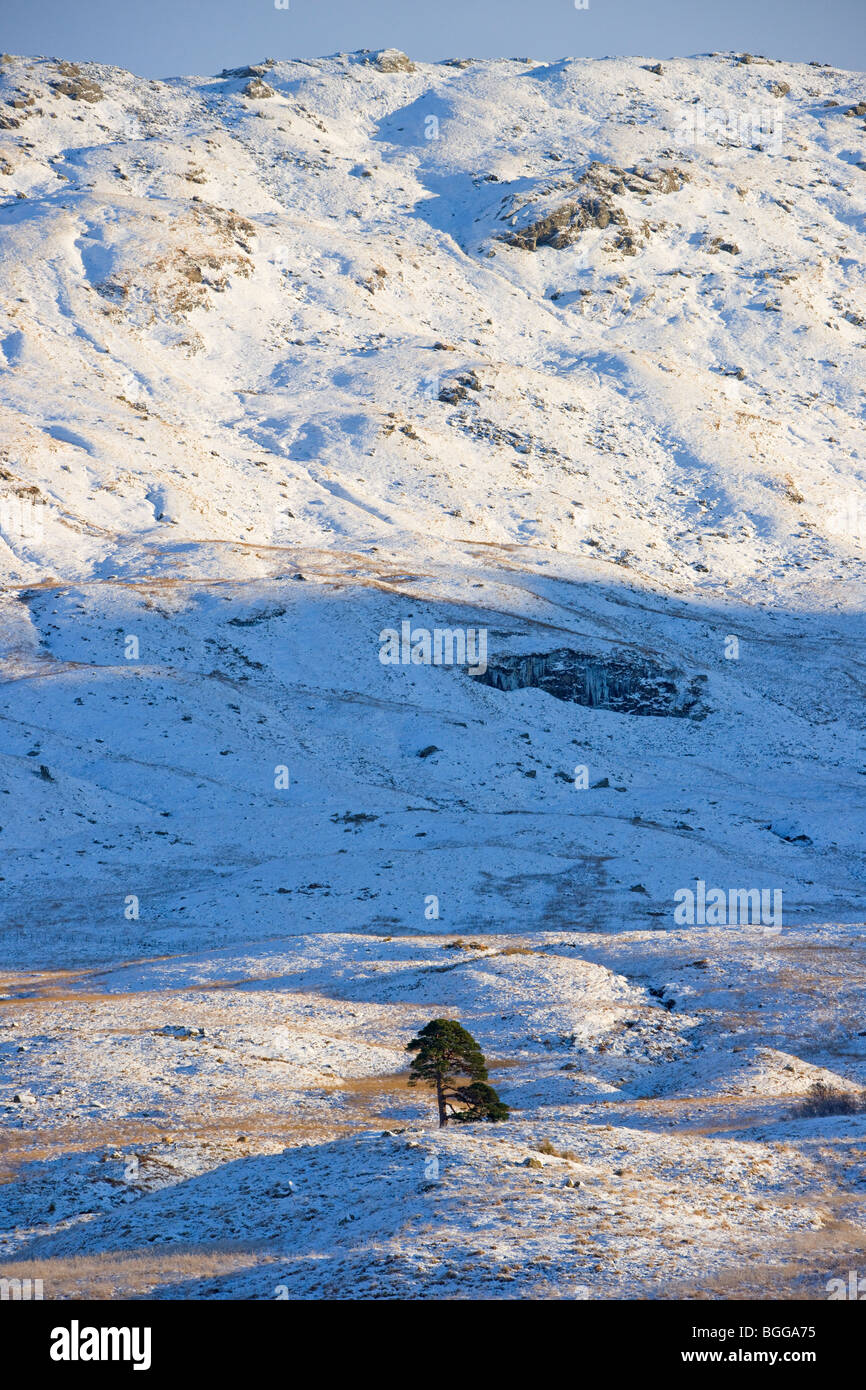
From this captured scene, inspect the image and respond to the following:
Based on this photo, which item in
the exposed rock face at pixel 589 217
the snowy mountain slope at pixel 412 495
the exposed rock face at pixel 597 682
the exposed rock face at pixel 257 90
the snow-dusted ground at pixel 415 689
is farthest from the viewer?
the exposed rock face at pixel 257 90

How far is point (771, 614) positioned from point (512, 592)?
78.8 ft

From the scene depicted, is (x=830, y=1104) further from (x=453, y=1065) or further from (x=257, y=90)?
(x=257, y=90)

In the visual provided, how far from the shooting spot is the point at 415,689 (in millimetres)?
70562

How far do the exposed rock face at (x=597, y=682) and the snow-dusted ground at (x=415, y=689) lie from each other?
1034mm

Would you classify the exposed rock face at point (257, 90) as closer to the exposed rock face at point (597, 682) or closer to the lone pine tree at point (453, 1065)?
the exposed rock face at point (597, 682)

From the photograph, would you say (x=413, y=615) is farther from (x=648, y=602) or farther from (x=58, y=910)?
(x=58, y=910)

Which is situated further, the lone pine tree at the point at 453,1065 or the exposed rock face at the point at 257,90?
the exposed rock face at the point at 257,90

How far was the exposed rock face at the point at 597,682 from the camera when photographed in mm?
72750

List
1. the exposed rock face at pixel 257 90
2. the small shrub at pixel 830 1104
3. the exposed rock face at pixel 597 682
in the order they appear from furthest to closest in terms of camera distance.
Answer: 1. the exposed rock face at pixel 257 90
2. the exposed rock face at pixel 597 682
3. the small shrub at pixel 830 1104

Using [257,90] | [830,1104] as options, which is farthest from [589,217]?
[830,1104]

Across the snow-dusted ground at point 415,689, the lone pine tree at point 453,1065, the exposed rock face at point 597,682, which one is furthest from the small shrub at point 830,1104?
the exposed rock face at point 597,682

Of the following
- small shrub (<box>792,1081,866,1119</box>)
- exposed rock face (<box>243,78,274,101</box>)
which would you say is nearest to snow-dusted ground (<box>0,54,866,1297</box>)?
small shrub (<box>792,1081,866,1119</box>)

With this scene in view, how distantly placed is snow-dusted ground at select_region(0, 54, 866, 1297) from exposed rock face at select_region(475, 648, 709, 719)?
1.03m

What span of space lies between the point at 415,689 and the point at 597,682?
41.9 feet
